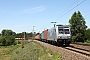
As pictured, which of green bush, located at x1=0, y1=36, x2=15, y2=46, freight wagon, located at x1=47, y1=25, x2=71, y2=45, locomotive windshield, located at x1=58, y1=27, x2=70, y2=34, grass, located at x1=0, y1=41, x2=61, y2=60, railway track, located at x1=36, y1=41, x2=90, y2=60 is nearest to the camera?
railway track, located at x1=36, y1=41, x2=90, y2=60

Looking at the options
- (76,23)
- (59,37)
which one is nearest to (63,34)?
(59,37)

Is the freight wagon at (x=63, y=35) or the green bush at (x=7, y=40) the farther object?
the green bush at (x=7, y=40)

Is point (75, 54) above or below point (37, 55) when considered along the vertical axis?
above

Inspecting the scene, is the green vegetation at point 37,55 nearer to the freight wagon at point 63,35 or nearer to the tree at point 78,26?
the freight wagon at point 63,35

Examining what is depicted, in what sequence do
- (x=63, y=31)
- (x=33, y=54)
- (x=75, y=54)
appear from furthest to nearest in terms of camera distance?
(x=63, y=31) → (x=33, y=54) → (x=75, y=54)

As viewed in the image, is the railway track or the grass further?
the grass

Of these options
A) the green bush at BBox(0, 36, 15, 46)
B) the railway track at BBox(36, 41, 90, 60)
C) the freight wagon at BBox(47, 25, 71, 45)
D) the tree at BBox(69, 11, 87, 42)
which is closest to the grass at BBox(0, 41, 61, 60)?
the railway track at BBox(36, 41, 90, 60)

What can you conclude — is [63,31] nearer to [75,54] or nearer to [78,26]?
[75,54]

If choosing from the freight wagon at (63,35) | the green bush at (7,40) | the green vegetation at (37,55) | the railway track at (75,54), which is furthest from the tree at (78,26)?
the railway track at (75,54)

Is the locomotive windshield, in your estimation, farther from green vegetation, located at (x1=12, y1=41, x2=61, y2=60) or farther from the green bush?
the green bush

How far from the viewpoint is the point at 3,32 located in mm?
176500

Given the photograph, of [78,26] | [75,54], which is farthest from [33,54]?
[78,26]

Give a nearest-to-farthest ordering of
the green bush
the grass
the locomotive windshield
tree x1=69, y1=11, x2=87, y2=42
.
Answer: the grass
the locomotive windshield
tree x1=69, y1=11, x2=87, y2=42
the green bush

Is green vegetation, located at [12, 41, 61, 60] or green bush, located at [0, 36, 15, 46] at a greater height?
green bush, located at [0, 36, 15, 46]
